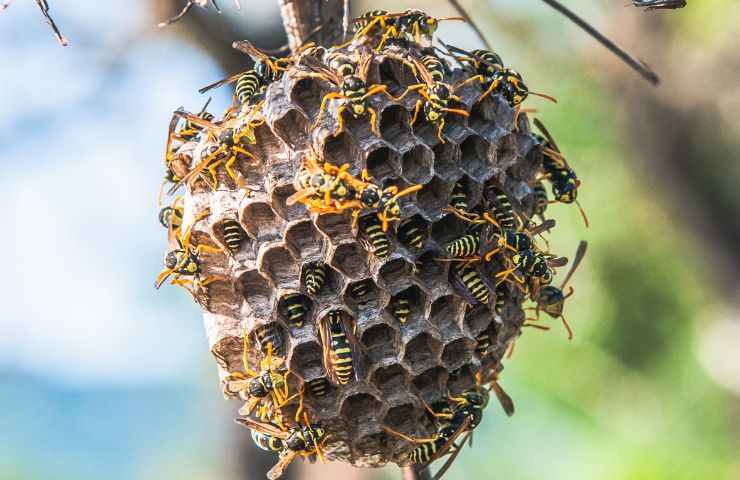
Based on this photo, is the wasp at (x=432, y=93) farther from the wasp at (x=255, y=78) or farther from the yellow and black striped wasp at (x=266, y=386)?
the yellow and black striped wasp at (x=266, y=386)

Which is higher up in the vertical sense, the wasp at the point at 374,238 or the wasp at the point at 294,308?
the wasp at the point at 374,238

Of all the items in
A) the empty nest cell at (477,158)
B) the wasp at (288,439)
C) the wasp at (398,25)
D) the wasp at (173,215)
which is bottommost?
the wasp at (288,439)

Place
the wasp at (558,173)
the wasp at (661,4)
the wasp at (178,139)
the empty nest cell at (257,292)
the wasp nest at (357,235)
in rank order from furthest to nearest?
the wasp at (558,173)
the wasp at (178,139)
the empty nest cell at (257,292)
the wasp nest at (357,235)
the wasp at (661,4)

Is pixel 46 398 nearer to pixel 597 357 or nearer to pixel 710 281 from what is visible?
pixel 597 357

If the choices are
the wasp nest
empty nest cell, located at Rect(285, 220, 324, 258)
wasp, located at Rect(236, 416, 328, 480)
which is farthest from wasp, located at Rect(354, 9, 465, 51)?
wasp, located at Rect(236, 416, 328, 480)

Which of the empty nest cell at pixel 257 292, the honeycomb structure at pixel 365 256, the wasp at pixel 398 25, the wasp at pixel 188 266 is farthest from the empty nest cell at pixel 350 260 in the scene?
the wasp at pixel 398 25

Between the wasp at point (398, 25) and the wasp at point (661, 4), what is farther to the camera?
the wasp at point (398, 25)

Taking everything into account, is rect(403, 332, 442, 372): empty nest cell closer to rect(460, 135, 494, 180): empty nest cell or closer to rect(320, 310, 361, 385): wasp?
rect(320, 310, 361, 385): wasp

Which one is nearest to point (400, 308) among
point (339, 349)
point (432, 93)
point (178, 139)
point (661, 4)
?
point (339, 349)

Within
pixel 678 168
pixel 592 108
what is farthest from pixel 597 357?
pixel 678 168
